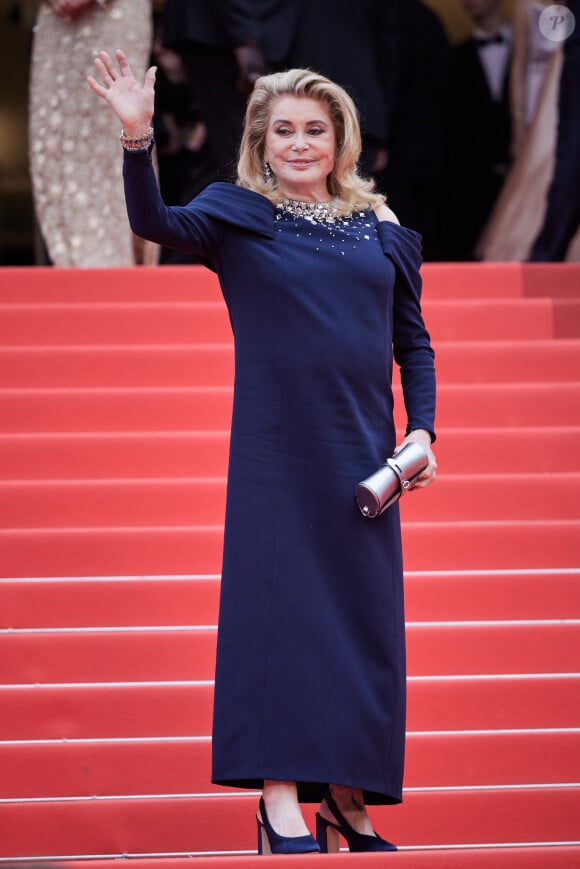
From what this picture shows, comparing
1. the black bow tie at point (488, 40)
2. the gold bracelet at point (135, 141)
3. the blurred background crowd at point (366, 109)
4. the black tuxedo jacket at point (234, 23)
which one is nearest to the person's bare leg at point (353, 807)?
the gold bracelet at point (135, 141)

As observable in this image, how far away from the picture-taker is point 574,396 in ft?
17.3

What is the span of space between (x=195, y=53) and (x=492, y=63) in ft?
8.61

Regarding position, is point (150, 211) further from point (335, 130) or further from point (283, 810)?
point (283, 810)

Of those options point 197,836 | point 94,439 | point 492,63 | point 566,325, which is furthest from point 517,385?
point 492,63

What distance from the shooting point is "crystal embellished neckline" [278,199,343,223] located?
2.99 m

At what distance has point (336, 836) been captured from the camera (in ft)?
9.80

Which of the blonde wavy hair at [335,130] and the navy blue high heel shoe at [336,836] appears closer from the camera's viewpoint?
the navy blue high heel shoe at [336,836]

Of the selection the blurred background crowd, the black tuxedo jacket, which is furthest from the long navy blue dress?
the black tuxedo jacket

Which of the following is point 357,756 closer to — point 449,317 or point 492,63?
point 449,317

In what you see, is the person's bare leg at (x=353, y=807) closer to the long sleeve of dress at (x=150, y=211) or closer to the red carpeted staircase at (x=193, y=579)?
the red carpeted staircase at (x=193, y=579)

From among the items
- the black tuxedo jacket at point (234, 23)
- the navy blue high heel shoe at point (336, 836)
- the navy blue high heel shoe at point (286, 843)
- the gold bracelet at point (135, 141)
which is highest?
the black tuxedo jacket at point (234, 23)

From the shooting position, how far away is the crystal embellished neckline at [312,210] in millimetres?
2986

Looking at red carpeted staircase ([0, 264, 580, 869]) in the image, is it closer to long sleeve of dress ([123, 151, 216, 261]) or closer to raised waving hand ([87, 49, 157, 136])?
long sleeve of dress ([123, 151, 216, 261])

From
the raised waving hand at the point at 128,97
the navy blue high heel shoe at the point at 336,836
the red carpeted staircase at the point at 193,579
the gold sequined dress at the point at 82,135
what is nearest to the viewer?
the raised waving hand at the point at 128,97
